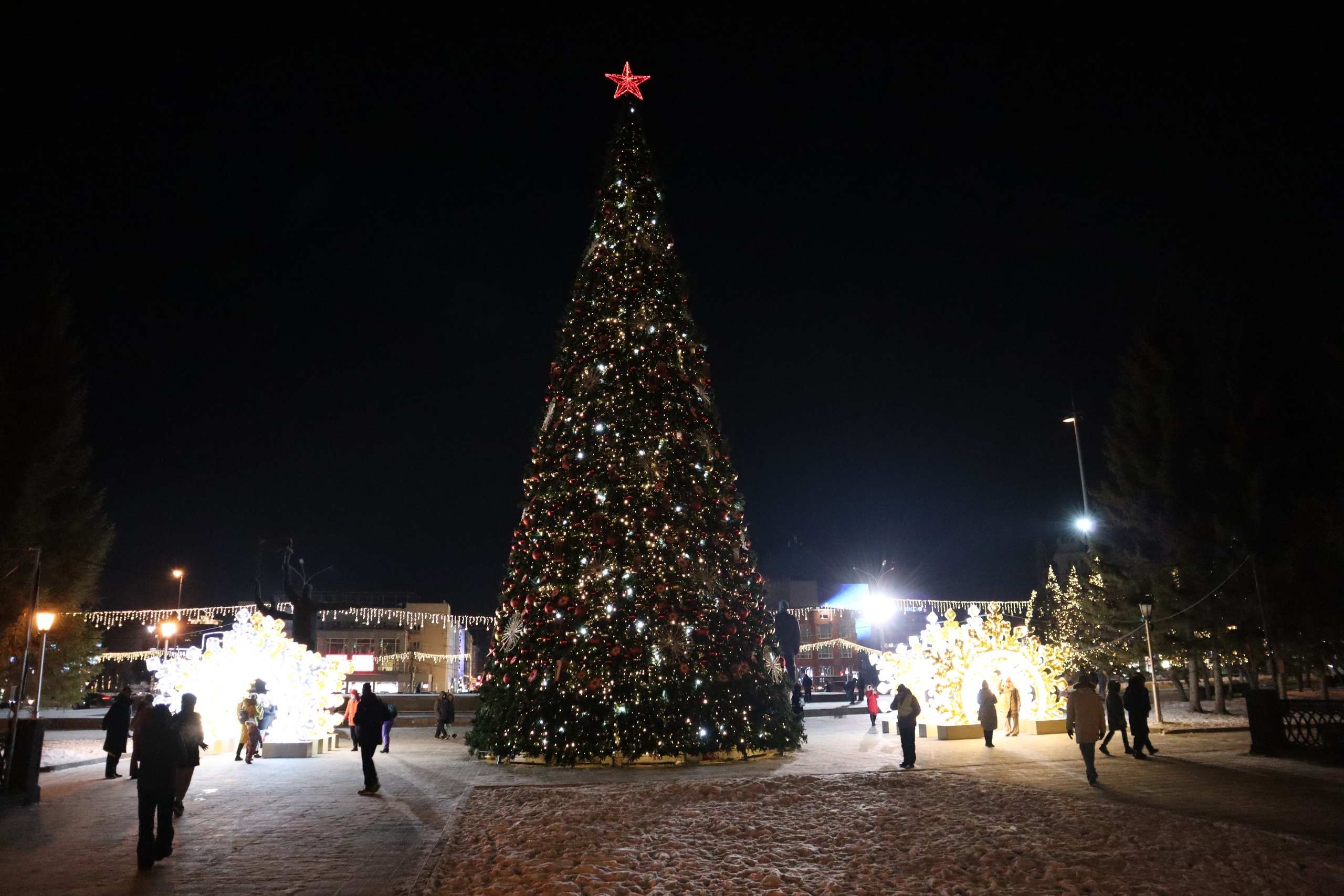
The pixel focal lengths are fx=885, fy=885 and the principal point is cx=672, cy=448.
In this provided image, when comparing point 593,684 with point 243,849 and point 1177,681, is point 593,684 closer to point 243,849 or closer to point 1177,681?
point 243,849

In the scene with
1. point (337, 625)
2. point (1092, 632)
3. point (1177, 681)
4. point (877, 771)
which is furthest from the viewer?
point (337, 625)

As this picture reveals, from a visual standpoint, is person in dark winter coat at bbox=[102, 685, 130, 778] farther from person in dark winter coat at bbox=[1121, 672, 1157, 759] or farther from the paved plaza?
person in dark winter coat at bbox=[1121, 672, 1157, 759]

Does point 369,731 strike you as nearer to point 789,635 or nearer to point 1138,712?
point 789,635

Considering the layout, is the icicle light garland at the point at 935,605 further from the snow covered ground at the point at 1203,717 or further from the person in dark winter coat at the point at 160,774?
the person in dark winter coat at the point at 160,774

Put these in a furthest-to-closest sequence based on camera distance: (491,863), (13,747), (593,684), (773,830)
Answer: (593,684) < (13,747) < (773,830) < (491,863)

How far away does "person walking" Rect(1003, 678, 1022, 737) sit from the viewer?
19.3 metres

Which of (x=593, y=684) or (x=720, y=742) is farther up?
(x=593, y=684)

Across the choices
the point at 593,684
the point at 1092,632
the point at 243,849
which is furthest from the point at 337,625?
the point at 243,849

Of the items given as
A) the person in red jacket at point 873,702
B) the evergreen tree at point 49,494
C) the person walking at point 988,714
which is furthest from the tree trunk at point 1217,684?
the evergreen tree at point 49,494

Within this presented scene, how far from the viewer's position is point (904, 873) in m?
6.84

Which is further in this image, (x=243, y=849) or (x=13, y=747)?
(x=13, y=747)

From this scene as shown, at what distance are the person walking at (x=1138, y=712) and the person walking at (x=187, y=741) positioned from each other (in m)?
14.1

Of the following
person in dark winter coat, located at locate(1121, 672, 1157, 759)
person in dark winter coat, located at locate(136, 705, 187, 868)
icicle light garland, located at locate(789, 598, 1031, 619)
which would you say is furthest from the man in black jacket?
icicle light garland, located at locate(789, 598, 1031, 619)

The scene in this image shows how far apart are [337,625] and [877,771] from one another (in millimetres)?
64275
